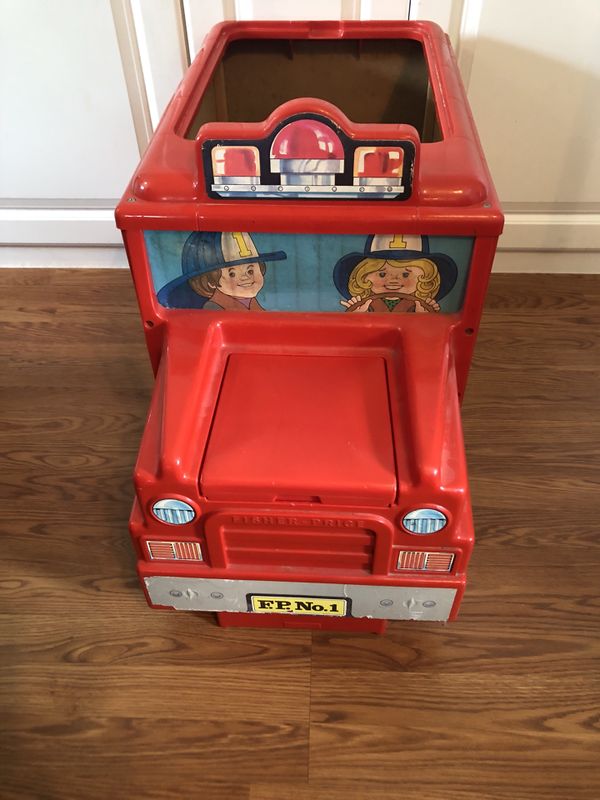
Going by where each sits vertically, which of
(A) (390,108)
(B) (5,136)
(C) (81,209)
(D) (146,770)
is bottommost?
(D) (146,770)

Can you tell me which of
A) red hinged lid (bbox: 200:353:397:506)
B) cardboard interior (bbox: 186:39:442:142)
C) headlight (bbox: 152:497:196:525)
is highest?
cardboard interior (bbox: 186:39:442:142)

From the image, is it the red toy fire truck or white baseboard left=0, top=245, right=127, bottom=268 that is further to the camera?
white baseboard left=0, top=245, right=127, bottom=268

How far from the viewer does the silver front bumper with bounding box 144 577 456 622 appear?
0.75 m

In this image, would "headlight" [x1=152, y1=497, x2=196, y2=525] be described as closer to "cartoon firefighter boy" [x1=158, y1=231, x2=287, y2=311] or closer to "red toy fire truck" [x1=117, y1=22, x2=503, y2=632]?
"red toy fire truck" [x1=117, y1=22, x2=503, y2=632]

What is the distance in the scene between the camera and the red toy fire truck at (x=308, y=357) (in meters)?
0.67

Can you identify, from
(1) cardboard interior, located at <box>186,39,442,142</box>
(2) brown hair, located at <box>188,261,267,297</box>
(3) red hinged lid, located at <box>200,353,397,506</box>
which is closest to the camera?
(3) red hinged lid, located at <box>200,353,397,506</box>

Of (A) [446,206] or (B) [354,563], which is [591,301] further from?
(B) [354,563]

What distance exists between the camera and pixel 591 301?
4.41 feet

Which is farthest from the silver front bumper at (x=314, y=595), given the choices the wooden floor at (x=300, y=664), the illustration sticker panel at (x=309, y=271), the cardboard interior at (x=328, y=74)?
the cardboard interior at (x=328, y=74)

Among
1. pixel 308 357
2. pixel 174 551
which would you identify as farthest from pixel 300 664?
pixel 308 357

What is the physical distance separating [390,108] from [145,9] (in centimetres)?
45

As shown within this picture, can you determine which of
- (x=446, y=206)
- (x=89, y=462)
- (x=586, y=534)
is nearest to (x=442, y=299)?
(x=446, y=206)

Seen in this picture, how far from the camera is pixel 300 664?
0.85 meters

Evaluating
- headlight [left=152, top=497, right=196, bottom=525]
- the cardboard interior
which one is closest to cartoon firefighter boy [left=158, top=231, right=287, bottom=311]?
headlight [left=152, top=497, right=196, bottom=525]
